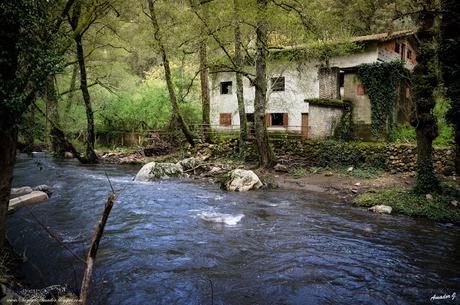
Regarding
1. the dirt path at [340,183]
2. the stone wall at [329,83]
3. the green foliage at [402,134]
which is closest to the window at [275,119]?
the stone wall at [329,83]

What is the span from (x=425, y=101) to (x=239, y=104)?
11.3 metres

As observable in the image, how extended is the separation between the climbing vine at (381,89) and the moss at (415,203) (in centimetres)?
915

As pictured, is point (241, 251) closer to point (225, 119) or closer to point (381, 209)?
point (381, 209)

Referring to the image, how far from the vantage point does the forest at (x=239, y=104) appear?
623cm

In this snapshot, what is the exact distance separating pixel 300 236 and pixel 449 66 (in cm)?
737

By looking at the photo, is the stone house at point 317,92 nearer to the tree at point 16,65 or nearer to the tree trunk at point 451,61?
the tree trunk at point 451,61

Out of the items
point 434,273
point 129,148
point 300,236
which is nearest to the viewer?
point 434,273

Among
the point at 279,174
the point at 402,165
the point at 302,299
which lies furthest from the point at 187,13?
the point at 302,299

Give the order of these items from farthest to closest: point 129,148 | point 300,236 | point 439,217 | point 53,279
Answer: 1. point 129,148
2. point 439,217
3. point 300,236
4. point 53,279

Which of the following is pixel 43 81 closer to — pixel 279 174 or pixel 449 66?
pixel 449 66

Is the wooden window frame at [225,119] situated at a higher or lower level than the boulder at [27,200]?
higher

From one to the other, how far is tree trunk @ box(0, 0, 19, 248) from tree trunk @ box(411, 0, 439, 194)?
11091 millimetres

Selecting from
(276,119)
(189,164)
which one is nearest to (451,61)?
(189,164)

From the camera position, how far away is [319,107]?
2056cm
